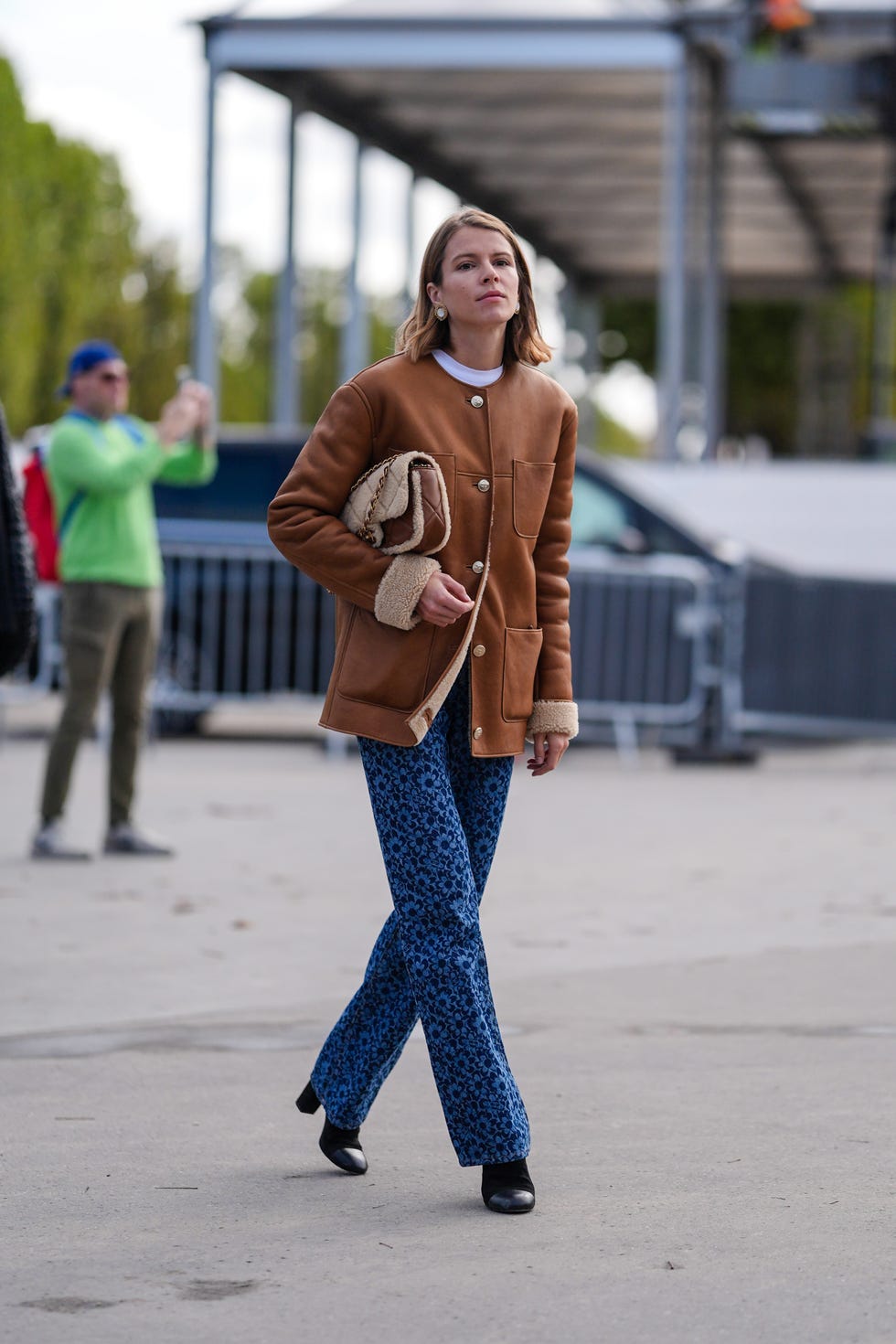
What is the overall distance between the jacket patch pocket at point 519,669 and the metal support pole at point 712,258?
16.8 meters

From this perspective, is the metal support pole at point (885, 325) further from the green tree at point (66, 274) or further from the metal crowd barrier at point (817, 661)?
the green tree at point (66, 274)

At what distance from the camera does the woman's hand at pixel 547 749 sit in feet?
14.2

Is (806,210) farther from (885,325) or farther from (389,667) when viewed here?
(389,667)

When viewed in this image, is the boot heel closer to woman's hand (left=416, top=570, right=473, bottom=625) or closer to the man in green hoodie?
woman's hand (left=416, top=570, right=473, bottom=625)

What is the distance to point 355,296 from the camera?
24.2m

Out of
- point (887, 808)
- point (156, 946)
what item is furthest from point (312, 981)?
point (887, 808)

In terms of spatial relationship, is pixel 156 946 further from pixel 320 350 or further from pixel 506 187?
pixel 320 350

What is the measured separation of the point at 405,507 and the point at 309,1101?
4.11 ft

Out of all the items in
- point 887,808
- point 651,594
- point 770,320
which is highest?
point 770,320

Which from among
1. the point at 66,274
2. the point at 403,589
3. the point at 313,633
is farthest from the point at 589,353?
the point at 403,589

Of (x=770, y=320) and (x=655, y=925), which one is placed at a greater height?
(x=770, y=320)

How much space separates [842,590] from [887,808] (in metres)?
2.40

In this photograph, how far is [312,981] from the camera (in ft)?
21.1

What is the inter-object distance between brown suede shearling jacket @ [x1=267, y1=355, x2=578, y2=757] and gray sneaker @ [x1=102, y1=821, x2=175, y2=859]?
4888 millimetres
